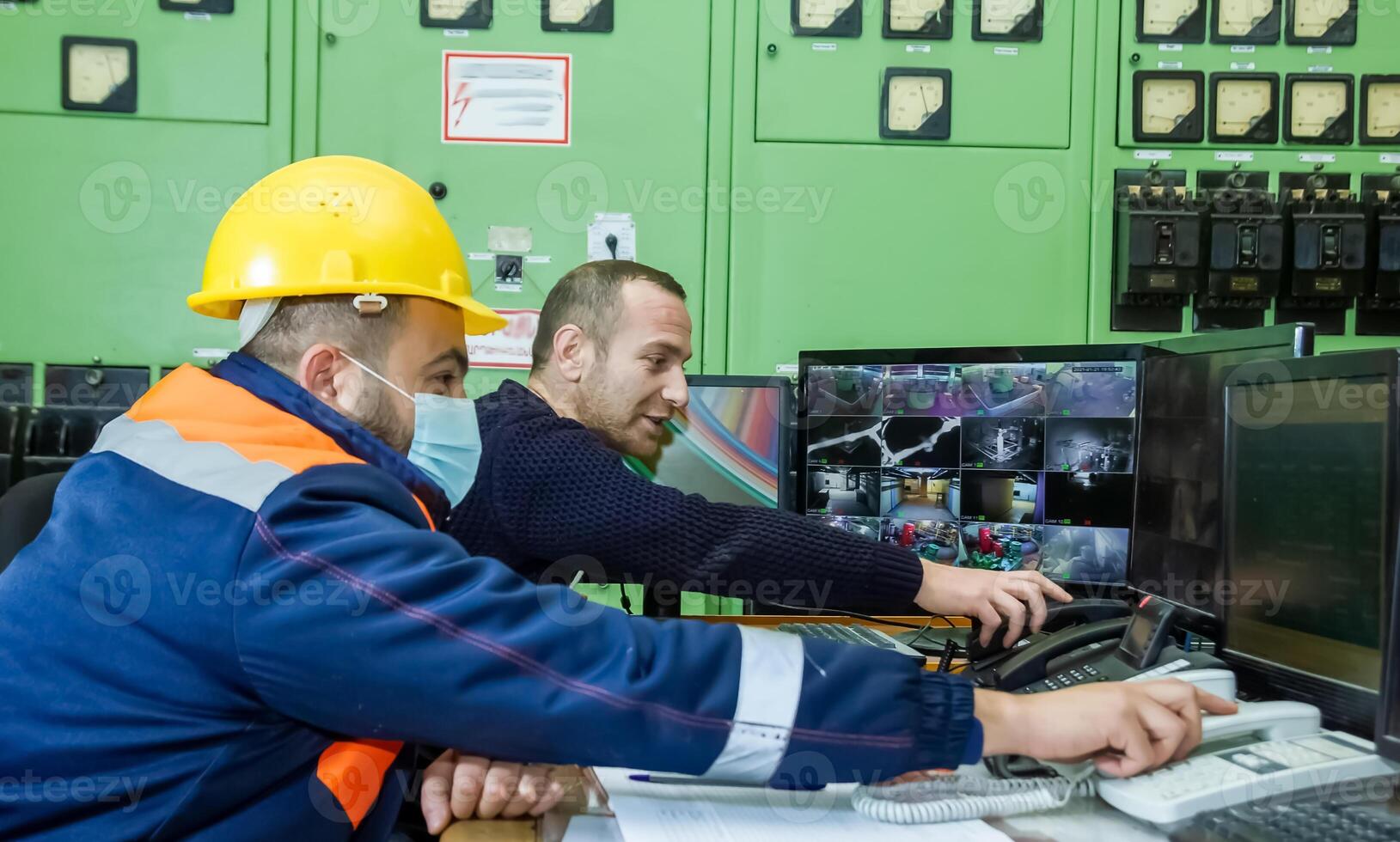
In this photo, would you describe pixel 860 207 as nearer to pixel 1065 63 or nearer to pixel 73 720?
pixel 1065 63

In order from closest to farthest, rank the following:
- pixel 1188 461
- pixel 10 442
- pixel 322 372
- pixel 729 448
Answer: pixel 322 372 < pixel 1188 461 < pixel 729 448 < pixel 10 442

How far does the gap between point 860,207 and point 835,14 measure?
17.5 inches

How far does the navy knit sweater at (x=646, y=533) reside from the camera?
136 cm

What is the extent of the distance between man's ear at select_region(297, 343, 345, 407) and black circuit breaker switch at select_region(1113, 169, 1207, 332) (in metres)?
1.93

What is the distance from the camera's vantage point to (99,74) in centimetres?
217

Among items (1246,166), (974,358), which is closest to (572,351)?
(974,358)

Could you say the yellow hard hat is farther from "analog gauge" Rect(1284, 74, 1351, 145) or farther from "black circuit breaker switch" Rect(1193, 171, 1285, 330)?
"analog gauge" Rect(1284, 74, 1351, 145)

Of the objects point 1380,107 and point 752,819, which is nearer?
point 752,819

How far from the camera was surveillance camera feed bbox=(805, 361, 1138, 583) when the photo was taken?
1659 mm

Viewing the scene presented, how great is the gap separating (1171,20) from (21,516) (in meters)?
2.51

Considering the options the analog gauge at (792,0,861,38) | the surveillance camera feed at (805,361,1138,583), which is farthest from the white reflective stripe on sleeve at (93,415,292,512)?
the analog gauge at (792,0,861,38)

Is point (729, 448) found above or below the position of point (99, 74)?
below

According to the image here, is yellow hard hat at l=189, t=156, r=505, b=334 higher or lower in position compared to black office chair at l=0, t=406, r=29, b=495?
higher

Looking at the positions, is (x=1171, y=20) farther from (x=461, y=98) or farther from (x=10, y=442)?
(x=10, y=442)
